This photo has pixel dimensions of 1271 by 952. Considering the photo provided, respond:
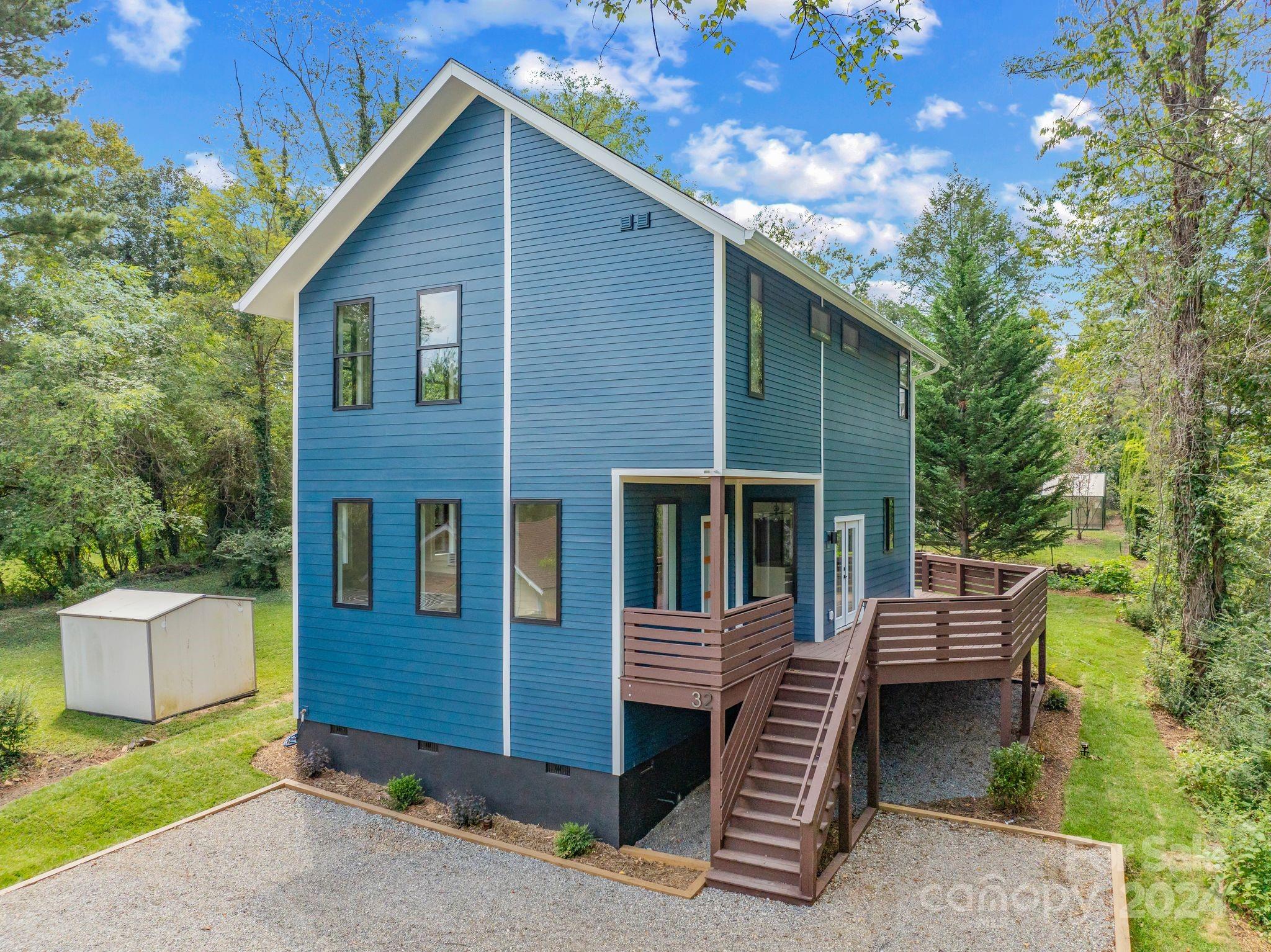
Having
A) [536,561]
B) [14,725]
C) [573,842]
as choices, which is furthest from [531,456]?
[14,725]

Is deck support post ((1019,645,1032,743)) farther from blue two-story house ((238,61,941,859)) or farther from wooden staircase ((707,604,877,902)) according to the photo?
wooden staircase ((707,604,877,902))

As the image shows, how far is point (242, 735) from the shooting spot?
11.8 m

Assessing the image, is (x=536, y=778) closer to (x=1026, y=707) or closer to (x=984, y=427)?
(x=1026, y=707)

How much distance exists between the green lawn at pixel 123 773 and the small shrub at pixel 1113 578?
22742 mm

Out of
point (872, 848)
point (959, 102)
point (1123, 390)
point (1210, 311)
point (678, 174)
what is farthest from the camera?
point (678, 174)

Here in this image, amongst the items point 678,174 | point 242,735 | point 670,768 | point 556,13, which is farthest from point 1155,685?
point 678,174

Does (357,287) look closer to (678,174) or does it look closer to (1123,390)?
(1123,390)

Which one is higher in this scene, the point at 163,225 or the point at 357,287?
the point at 163,225

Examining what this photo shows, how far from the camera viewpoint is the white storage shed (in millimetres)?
12086

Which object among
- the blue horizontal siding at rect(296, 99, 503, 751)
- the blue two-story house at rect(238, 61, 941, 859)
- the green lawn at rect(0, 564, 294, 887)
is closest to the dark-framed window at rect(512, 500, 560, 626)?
the blue two-story house at rect(238, 61, 941, 859)

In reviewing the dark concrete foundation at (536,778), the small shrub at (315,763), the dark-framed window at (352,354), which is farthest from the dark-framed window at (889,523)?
the small shrub at (315,763)

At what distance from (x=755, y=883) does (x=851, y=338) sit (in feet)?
29.2

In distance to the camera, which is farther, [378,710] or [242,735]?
[242,735]

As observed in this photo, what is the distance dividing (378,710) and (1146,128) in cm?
1502
